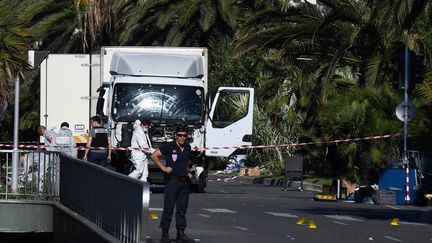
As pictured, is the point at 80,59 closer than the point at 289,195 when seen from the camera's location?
No

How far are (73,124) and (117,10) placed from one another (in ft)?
34.9

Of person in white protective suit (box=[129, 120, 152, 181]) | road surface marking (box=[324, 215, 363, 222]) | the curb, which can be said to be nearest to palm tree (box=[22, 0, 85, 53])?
→ the curb

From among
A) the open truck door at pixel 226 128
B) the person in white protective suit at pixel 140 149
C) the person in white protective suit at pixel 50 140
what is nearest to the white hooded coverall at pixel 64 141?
the person in white protective suit at pixel 50 140

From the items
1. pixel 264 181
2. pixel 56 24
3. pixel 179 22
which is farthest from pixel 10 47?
pixel 56 24

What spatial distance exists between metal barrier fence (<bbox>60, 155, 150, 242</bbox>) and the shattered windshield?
10208mm

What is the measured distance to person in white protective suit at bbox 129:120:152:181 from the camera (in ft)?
82.2

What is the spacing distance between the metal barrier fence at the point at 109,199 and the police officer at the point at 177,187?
1.10 metres

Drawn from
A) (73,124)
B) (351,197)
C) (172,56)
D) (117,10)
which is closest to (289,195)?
(351,197)

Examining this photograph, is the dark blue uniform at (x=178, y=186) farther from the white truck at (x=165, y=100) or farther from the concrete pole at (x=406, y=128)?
the white truck at (x=165, y=100)

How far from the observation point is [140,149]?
988 inches

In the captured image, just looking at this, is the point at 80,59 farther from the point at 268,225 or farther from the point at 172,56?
the point at 268,225

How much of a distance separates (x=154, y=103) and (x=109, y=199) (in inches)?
595

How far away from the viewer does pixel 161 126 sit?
1088 inches

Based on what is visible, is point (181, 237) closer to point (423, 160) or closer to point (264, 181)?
point (423, 160)
